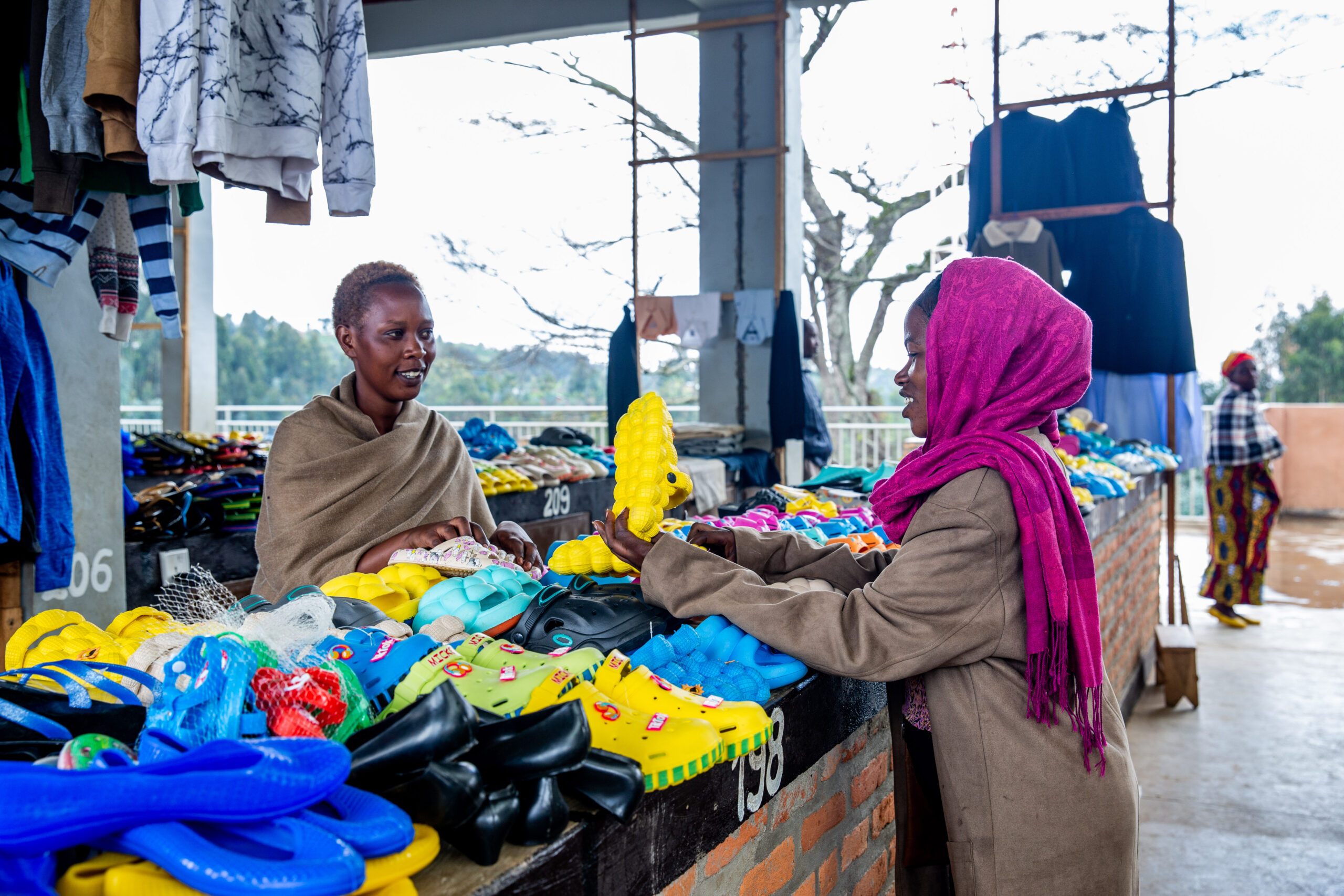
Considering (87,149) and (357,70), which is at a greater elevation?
(357,70)

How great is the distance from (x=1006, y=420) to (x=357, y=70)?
6.98ft

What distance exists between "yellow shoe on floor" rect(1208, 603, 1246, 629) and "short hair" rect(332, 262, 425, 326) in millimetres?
6723

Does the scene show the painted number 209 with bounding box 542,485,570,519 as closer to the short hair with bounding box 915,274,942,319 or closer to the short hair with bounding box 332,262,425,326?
the short hair with bounding box 332,262,425,326

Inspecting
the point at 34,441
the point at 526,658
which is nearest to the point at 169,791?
the point at 526,658

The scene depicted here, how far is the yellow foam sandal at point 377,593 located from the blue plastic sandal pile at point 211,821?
960 millimetres

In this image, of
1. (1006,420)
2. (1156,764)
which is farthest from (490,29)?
(1006,420)

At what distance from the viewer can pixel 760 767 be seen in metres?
1.50

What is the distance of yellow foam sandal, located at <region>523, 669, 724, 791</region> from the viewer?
119 cm

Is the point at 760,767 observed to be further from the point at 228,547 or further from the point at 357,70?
the point at 228,547

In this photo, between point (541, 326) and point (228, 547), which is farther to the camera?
point (541, 326)

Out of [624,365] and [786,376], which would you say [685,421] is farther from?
[786,376]

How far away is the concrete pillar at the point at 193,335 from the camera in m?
8.16

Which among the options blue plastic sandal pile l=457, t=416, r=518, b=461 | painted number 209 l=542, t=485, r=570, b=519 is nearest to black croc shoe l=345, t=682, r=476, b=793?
→ painted number 209 l=542, t=485, r=570, b=519

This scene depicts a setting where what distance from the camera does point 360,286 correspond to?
8.86 feet
